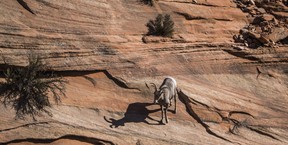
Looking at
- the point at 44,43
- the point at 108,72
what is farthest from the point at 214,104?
the point at 44,43

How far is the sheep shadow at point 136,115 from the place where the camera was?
Result: 1086cm

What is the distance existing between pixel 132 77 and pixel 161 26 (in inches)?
78.9

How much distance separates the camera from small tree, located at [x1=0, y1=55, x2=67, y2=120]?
1045 cm

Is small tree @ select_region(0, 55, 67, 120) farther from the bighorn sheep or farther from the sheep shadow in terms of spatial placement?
the bighorn sheep

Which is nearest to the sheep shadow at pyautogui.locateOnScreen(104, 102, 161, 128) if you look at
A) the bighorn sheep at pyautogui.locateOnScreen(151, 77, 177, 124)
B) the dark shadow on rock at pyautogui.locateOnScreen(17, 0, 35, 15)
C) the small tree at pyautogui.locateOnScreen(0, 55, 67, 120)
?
the bighorn sheep at pyautogui.locateOnScreen(151, 77, 177, 124)

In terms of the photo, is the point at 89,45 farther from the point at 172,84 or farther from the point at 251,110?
the point at 251,110

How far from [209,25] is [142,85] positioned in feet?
12.4

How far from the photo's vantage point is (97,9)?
12.5 m

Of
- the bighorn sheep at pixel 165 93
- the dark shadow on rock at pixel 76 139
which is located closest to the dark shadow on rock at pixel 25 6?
the dark shadow on rock at pixel 76 139

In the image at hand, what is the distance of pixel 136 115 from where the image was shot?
36.7 ft

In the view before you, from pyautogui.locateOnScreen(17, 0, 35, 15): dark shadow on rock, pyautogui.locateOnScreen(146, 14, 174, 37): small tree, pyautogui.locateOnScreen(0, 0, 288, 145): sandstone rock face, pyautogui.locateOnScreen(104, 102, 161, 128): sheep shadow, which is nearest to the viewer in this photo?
pyautogui.locateOnScreen(0, 0, 288, 145): sandstone rock face

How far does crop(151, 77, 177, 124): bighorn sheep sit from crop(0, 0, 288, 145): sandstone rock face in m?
0.43

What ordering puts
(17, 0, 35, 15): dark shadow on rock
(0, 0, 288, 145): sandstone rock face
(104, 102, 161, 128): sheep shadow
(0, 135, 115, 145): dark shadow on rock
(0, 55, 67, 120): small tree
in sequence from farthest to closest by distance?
(17, 0, 35, 15): dark shadow on rock
(104, 102, 161, 128): sheep shadow
(0, 0, 288, 145): sandstone rock face
(0, 55, 67, 120): small tree
(0, 135, 115, 145): dark shadow on rock

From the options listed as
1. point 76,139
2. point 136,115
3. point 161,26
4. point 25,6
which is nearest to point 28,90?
point 76,139
